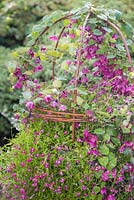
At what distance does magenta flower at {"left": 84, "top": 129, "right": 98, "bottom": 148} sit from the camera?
1764 millimetres

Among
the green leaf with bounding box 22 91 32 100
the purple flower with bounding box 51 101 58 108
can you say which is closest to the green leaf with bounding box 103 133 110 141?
the purple flower with bounding box 51 101 58 108

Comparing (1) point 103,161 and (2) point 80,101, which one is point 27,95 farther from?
(1) point 103,161

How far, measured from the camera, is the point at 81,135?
1.86 m

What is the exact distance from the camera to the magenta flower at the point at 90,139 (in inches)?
69.4

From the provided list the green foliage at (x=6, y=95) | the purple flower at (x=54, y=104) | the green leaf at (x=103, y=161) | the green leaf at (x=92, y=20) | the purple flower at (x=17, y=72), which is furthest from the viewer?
the green foliage at (x=6, y=95)

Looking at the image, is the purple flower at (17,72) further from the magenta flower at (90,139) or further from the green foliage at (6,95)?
the green foliage at (6,95)

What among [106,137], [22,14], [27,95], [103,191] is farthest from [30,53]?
[22,14]

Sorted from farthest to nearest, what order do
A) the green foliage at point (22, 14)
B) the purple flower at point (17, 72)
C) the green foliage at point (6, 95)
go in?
the green foliage at point (22, 14), the green foliage at point (6, 95), the purple flower at point (17, 72)

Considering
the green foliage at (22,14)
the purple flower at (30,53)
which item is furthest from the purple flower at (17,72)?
the green foliage at (22,14)

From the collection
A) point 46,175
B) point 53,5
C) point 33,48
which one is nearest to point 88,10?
point 33,48

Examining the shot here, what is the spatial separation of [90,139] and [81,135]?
89mm

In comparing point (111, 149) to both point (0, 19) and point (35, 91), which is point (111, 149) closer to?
point (35, 91)

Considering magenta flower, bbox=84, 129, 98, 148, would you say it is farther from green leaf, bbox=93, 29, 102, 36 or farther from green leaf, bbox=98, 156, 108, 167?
green leaf, bbox=93, 29, 102, 36

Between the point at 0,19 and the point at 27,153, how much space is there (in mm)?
3302
